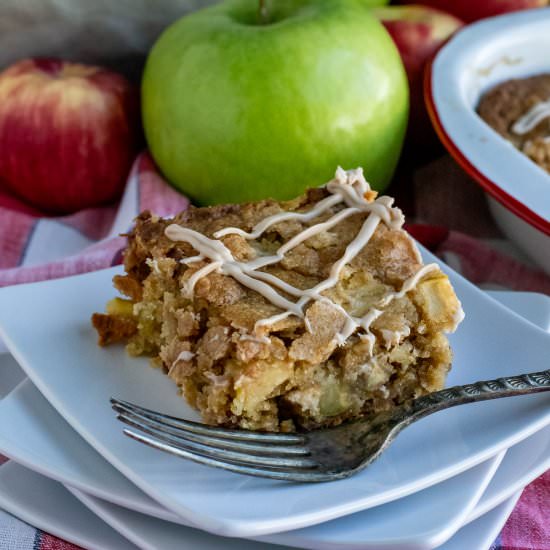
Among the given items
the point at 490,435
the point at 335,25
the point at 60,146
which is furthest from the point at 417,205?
the point at 490,435

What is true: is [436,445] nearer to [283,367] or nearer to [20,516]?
[283,367]

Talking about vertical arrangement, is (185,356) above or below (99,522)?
above

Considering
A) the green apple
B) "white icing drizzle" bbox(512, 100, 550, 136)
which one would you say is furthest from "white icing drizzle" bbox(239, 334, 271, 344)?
"white icing drizzle" bbox(512, 100, 550, 136)

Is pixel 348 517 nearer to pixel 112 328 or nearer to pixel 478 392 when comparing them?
pixel 478 392

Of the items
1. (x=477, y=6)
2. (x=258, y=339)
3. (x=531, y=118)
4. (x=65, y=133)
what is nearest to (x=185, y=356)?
(x=258, y=339)

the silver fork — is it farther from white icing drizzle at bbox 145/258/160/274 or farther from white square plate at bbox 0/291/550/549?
white icing drizzle at bbox 145/258/160/274

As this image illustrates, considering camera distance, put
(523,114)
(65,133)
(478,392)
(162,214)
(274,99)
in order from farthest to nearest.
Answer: (523,114) → (65,133) → (162,214) → (274,99) → (478,392)

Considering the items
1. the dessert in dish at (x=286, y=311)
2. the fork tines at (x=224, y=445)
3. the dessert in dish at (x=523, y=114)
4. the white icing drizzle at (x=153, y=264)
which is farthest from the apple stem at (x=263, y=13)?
the fork tines at (x=224, y=445)
